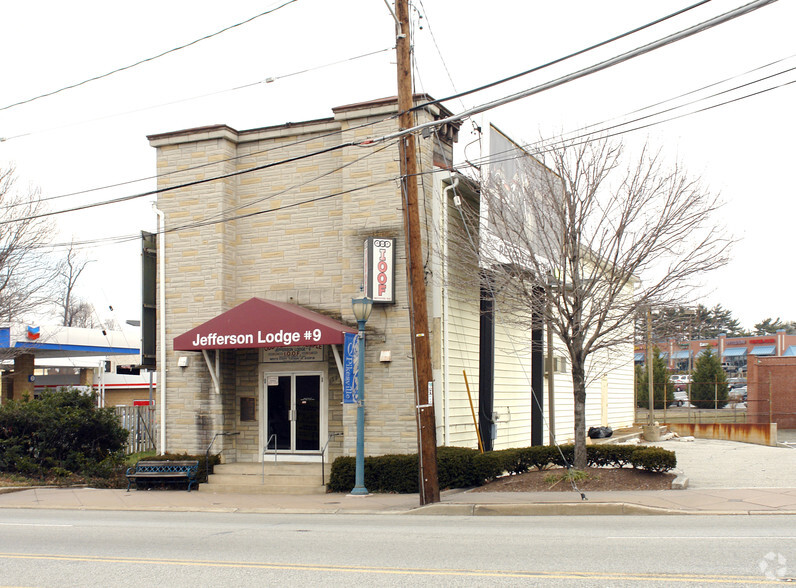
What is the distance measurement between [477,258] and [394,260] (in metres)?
1.88

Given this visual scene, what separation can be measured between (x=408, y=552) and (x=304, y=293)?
34.7 ft

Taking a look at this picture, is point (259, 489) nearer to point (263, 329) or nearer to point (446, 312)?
point (263, 329)

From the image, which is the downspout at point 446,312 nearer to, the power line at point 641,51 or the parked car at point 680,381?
the power line at point 641,51

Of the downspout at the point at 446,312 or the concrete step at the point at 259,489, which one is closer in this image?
the concrete step at the point at 259,489

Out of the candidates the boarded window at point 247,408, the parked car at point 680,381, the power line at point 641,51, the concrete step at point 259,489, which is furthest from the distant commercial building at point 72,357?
the parked car at point 680,381

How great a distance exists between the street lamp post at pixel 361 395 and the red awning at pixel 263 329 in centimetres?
70

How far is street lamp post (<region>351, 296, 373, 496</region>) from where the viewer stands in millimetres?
16203

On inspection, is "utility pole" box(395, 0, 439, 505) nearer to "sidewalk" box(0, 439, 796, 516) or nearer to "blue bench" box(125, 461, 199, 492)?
"sidewalk" box(0, 439, 796, 516)

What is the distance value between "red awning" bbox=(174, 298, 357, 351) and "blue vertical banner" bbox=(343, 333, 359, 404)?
0.25 metres

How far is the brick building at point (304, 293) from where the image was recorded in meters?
17.5

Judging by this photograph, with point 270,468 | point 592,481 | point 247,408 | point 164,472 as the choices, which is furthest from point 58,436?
point 592,481

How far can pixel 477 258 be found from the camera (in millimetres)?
16984

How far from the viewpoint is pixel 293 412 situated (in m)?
19.1

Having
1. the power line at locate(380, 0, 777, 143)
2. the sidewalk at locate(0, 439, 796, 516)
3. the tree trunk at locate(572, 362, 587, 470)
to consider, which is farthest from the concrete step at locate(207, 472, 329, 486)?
the power line at locate(380, 0, 777, 143)
